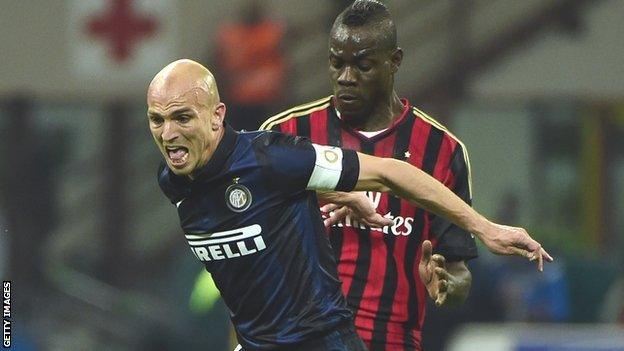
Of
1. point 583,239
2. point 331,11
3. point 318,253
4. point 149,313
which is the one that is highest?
point 318,253

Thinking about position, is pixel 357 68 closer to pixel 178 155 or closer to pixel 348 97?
pixel 348 97

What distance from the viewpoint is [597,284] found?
14.1 m

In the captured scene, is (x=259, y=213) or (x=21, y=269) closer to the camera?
(x=259, y=213)

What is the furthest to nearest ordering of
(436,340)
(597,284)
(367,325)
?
(597,284), (436,340), (367,325)

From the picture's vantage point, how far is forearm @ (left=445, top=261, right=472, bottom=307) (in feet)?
21.9

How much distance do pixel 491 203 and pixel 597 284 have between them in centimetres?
102

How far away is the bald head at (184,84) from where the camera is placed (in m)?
5.98

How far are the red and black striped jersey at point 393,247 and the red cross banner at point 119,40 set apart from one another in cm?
755

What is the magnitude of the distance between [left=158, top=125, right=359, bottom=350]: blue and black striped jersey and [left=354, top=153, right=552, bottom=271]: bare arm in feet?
0.21

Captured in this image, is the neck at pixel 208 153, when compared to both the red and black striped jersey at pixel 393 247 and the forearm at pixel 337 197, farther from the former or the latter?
the red and black striped jersey at pixel 393 247

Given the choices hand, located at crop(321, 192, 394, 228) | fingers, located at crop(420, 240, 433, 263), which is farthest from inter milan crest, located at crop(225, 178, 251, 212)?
fingers, located at crop(420, 240, 433, 263)

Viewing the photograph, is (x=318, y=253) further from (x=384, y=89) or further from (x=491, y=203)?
(x=491, y=203)

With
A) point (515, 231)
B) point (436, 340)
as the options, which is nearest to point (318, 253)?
point (515, 231)

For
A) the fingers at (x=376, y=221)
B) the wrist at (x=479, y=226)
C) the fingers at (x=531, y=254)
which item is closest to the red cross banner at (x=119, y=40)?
the fingers at (x=376, y=221)
